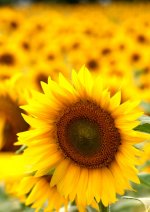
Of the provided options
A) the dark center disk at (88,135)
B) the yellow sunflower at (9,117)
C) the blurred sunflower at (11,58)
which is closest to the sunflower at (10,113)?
the yellow sunflower at (9,117)

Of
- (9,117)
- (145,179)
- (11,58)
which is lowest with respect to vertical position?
(145,179)

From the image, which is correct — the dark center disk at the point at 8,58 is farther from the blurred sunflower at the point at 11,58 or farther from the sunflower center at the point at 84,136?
the sunflower center at the point at 84,136

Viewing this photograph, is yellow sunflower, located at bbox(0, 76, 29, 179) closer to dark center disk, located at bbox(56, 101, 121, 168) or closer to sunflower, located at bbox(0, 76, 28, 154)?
sunflower, located at bbox(0, 76, 28, 154)

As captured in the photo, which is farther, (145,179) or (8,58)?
(8,58)

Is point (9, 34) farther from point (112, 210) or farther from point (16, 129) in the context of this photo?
point (112, 210)

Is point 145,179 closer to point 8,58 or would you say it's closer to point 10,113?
point 10,113

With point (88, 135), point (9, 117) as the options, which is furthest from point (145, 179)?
point (9, 117)

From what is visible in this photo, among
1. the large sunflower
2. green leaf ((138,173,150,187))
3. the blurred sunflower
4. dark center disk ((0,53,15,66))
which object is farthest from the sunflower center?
dark center disk ((0,53,15,66))

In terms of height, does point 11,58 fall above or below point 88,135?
above
